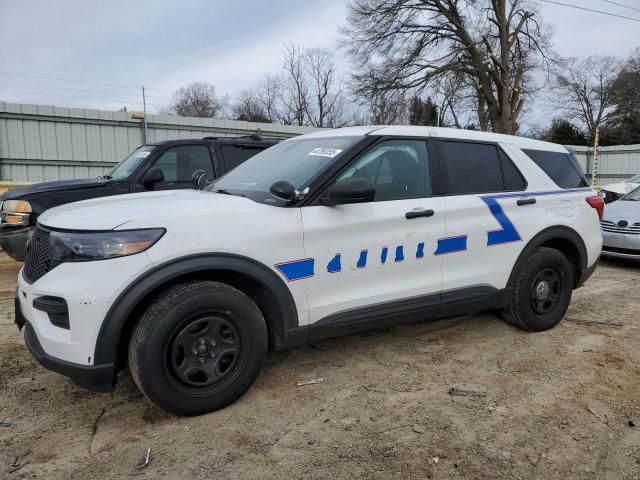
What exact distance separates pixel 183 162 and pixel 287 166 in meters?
3.60

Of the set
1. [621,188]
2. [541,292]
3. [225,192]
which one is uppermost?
[225,192]

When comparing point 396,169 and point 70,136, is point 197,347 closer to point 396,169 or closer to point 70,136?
point 396,169

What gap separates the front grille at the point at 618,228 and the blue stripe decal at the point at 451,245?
15.5ft

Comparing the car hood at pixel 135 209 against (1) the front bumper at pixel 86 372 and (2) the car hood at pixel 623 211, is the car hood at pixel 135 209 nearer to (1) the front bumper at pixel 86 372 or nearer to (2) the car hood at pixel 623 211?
(1) the front bumper at pixel 86 372

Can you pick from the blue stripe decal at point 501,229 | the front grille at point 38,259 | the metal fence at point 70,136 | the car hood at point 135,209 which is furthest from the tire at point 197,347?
the metal fence at point 70,136

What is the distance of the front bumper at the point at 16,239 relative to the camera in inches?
224

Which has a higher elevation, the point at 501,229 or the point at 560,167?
the point at 560,167

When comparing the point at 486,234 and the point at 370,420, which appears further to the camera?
the point at 486,234

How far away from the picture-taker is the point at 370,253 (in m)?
3.33

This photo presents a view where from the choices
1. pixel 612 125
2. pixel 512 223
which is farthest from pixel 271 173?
pixel 612 125

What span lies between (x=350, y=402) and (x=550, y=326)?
2.33m

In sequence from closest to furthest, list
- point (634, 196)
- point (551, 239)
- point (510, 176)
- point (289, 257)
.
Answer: point (289, 257) < point (510, 176) < point (551, 239) < point (634, 196)

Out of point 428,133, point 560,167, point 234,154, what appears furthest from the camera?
point 234,154

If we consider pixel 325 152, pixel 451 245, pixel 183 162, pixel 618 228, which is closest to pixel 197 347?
pixel 325 152
